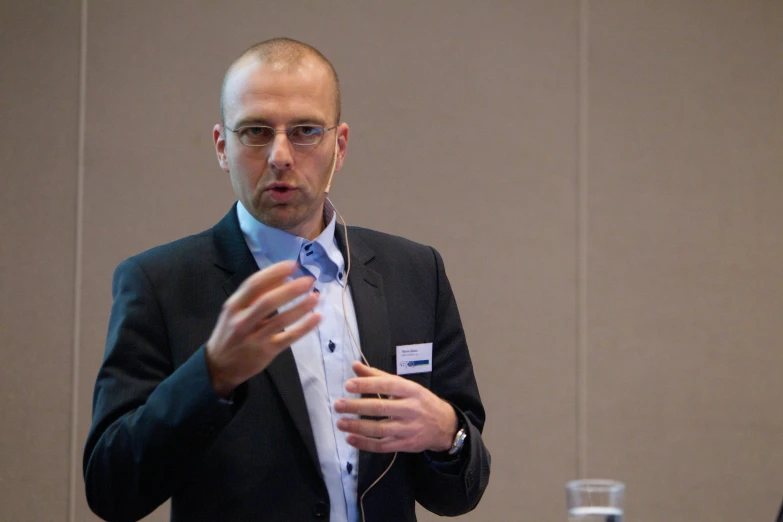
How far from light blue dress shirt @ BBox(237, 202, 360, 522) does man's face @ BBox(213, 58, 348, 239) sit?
6 cm

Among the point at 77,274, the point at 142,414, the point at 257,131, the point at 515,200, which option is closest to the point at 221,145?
the point at 257,131

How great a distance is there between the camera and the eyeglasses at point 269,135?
6.05 ft

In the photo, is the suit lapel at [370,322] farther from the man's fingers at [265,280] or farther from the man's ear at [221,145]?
the man's fingers at [265,280]

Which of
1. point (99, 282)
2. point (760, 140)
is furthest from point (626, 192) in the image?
point (99, 282)

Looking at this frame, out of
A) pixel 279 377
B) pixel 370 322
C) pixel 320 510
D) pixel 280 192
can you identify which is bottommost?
pixel 320 510

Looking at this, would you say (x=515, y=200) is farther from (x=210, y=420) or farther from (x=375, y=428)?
(x=210, y=420)

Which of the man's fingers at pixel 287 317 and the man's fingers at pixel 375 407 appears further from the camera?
the man's fingers at pixel 375 407

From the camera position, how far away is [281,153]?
1.80 meters

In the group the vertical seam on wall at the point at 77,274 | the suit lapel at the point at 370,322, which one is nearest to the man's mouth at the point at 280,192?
the suit lapel at the point at 370,322

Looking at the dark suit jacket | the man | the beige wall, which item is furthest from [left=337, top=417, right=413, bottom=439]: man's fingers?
the beige wall

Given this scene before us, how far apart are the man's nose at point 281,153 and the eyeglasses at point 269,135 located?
17 mm

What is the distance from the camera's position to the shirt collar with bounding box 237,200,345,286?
1.92 meters

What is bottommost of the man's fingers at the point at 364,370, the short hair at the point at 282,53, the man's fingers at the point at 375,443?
the man's fingers at the point at 375,443

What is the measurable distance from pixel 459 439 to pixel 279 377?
1.31 ft
